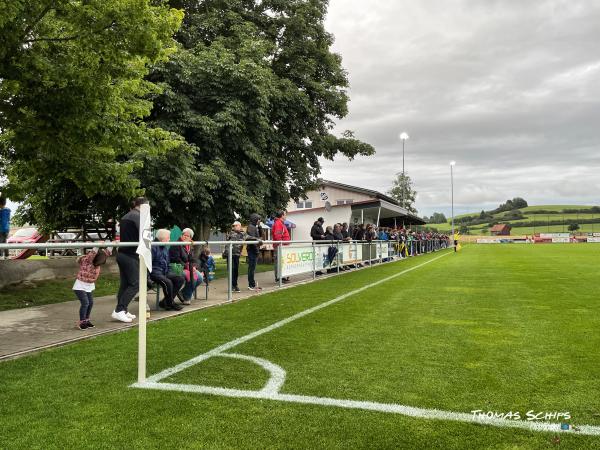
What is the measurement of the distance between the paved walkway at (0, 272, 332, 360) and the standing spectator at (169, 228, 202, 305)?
25cm

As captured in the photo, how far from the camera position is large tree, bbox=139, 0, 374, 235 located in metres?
14.7

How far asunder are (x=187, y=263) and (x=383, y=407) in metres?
6.02

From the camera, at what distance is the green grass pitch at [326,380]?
3.23m

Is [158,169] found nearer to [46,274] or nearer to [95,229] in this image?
[46,274]

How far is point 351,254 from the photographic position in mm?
18672

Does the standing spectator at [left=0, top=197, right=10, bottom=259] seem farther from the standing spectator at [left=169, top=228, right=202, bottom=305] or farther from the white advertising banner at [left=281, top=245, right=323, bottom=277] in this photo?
the white advertising banner at [left=281, top=245, right=323, bottom=277]

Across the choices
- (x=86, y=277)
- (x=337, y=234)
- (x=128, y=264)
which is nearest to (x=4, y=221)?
(x=128, y=264)

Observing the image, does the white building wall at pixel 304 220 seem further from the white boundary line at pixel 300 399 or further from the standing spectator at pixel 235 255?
the white boundary line at pixel 300 399

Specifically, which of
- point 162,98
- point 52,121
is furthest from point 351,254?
point 52,121

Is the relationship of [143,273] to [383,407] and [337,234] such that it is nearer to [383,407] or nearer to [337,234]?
[383,407]

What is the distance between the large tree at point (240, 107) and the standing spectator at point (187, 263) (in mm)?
4715

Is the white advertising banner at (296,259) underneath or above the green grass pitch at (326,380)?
above

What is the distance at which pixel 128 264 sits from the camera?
24.3ft

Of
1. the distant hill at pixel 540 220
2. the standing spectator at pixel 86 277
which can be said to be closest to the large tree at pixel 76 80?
the standing spectator at pixel 86 277
